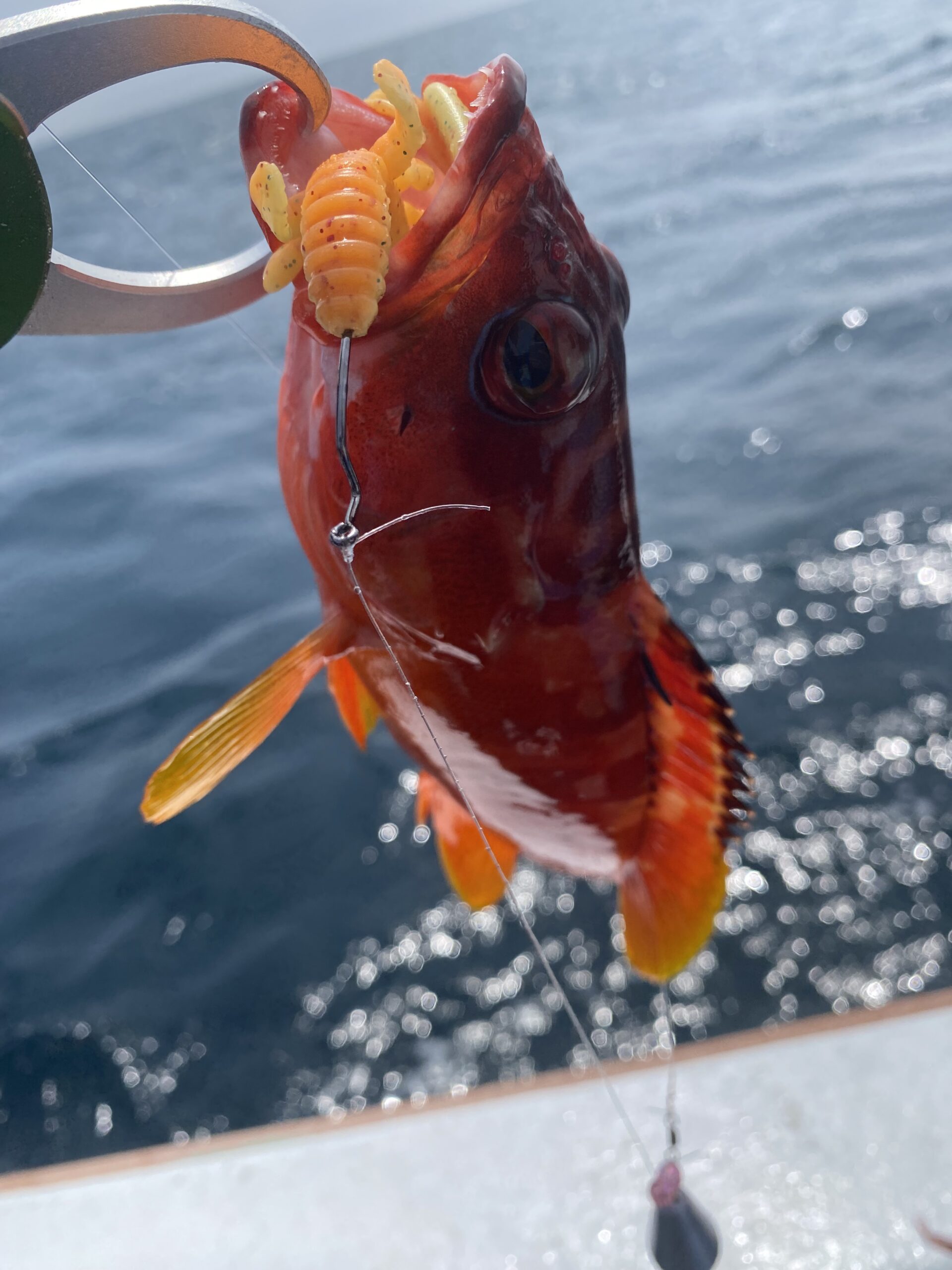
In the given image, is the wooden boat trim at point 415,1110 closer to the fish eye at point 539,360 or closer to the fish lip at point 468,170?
the fish eye at point 539,360

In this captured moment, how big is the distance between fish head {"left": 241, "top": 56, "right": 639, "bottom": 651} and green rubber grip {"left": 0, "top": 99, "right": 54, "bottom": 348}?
16cm

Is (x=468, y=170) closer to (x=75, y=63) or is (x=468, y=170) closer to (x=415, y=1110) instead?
(x=75, y=63)

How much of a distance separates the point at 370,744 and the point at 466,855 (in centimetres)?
248

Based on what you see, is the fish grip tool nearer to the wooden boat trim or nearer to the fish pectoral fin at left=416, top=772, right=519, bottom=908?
the fish pectoral fin at left=416, top=772, right=519, bottom=908

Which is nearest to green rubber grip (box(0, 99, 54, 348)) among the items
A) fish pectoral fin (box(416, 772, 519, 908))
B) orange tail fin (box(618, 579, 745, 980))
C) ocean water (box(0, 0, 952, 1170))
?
orange tail fin (box(618, 579, 745, 980))

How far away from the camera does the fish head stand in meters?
0.71

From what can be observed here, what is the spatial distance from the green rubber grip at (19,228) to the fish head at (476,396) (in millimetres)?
158

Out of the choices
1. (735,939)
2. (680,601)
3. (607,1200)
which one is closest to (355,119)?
(607,1200)

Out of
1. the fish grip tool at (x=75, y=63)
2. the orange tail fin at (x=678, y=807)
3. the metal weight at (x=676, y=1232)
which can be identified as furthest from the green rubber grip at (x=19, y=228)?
the metal weight at (x=676, y=1232)

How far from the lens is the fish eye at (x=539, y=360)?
76 cm

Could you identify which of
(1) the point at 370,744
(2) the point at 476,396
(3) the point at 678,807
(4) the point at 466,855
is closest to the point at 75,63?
(2) the point at 476,396

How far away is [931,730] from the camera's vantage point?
144 inches

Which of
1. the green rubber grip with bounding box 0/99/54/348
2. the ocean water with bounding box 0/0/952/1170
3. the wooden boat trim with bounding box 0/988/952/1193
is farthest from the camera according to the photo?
the ocean water with bounding box 0/0/952/1170

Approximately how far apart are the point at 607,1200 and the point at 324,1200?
0.57 m
